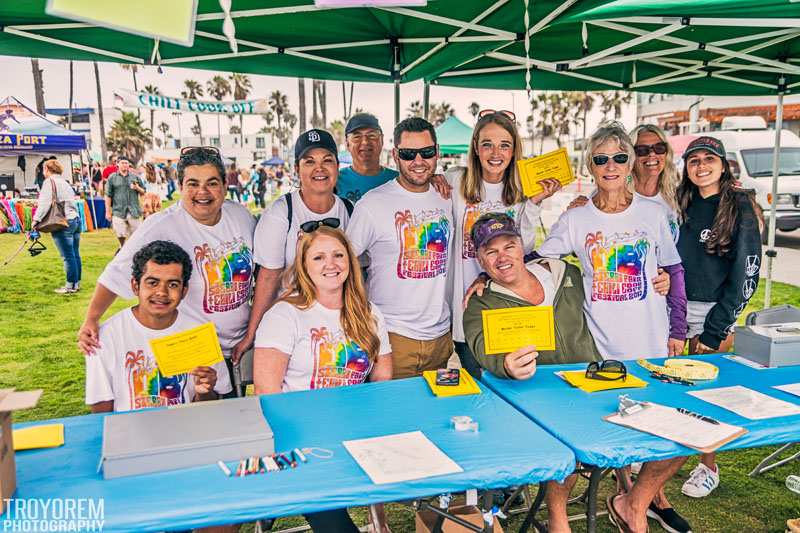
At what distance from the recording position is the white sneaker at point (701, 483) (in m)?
3.19

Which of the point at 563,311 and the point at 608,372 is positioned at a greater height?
the point at 563,311

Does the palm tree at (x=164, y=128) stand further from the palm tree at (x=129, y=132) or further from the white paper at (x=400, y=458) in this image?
the white paper at (x=400, y=458)

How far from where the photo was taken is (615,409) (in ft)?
6.83

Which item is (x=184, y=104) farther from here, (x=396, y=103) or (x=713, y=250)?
(x=713, y=250)

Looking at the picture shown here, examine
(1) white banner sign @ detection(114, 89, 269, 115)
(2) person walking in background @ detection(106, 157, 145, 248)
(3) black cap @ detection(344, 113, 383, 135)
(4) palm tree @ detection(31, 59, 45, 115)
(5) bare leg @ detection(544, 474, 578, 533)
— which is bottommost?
(5) bare leg @ detection(544, 474, 578, 533)

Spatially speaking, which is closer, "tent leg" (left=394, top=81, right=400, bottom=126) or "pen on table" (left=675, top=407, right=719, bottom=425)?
"pen on table" (left=675, top=407, right=719, bottom=425)

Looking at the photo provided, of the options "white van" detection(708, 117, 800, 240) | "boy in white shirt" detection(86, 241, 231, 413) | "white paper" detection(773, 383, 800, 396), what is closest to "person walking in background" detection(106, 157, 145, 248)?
"boy in white shirt" detection(86, 241, 231, 413)

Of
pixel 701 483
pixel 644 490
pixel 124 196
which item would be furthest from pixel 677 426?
pixel 124 196

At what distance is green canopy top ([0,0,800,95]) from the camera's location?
3039 millimetres

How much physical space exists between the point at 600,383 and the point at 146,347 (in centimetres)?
181

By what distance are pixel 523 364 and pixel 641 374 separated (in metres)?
0.54

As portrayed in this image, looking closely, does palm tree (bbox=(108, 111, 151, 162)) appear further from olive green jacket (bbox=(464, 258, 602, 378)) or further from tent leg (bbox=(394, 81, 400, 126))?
olive green jacket (bbox=(464, 258, 602, 378))

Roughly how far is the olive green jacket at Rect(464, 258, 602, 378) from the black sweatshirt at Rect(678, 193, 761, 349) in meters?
0.97

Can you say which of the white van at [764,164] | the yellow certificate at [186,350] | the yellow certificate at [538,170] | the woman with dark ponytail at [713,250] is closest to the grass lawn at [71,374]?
the woman with dark ponytail at [713,250]
